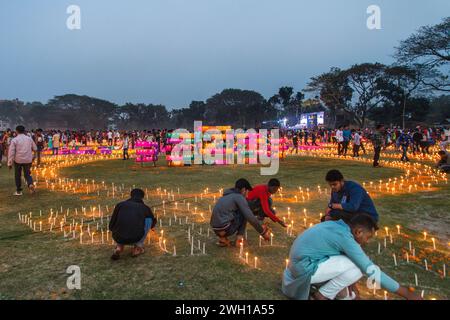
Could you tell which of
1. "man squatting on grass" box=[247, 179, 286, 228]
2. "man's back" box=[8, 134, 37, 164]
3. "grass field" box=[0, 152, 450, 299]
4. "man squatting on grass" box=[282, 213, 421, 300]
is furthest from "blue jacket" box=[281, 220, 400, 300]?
"man's back" box=[8, 134, 37, 164]

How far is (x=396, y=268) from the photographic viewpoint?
16.6ft

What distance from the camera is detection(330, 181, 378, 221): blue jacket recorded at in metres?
5.62

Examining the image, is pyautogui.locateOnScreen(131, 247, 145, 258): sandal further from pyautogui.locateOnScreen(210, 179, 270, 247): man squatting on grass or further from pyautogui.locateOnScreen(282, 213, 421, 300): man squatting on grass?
pyautogui.locateOnScreen(282, 213, 421, 300): man squatting on grass

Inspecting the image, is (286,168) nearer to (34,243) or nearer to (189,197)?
(189,197)

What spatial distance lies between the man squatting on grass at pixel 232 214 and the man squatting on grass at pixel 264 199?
0.51m

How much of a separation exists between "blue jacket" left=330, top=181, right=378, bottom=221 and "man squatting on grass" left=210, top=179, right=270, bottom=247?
1416mm

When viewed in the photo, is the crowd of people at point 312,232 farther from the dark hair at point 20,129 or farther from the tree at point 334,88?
the tree at point 334,88

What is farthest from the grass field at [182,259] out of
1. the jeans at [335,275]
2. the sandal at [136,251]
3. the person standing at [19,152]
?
the person standing at [19,152]

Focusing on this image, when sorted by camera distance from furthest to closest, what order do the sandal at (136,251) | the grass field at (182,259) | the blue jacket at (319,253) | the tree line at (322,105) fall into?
the tree line at (322,105) → the sandal at (136,251) → the grass field at (182,259) → the blue jacket at (319,253)

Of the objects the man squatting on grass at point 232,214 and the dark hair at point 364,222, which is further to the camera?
the man squatting on grass at point 232,214

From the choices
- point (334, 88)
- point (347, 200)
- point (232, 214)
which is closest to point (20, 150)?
point (232, 214)

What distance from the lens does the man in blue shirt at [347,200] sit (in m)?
5.62
